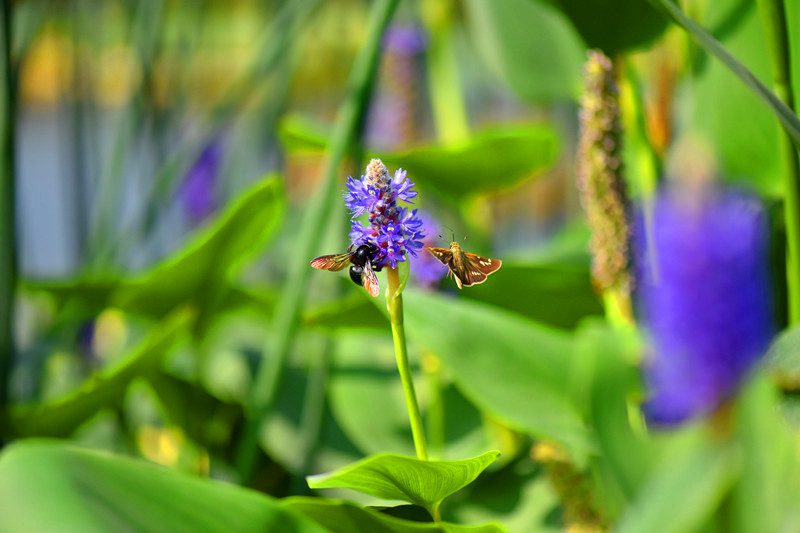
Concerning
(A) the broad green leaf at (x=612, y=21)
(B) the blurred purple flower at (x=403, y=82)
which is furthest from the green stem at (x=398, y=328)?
(B) the blurred purple flower at (x=403, y=82)

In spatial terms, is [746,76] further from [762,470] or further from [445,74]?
→ [445,74]

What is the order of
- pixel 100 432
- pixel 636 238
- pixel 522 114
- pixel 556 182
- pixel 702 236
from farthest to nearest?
pixel 556 182 → pixel 522 114 → pixel 100 432 → pixel 636 238 → pixel 702 236

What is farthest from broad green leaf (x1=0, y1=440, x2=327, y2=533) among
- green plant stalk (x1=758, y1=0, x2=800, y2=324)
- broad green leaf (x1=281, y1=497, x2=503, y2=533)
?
→ green plant stalk (x1=758, y1=0, x2=800, y2=324)

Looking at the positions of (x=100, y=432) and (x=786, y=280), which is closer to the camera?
(x=786, y=280)

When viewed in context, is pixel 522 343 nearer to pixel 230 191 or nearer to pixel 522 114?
pixel 230 191

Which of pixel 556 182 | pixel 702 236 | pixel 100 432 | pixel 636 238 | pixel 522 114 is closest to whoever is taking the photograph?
pixel 702 236


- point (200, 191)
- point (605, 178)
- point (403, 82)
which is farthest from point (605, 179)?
point (200, 191)

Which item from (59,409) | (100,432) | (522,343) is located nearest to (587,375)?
(522,343)
